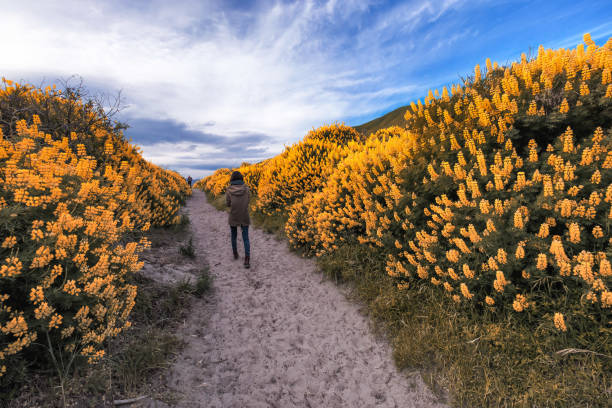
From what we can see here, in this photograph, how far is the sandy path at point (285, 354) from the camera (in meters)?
3.19

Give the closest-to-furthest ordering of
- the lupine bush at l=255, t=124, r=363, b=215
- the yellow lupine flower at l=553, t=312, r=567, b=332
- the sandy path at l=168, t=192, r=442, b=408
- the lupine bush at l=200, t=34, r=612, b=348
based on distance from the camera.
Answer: the yellow lupine flower at l=553, t=312, r=567, b=332, the lupine bush at l=200, t=34, r=612, b=348, the sandy path at l=168, t=192, r=442, b=408, the lupine bush at l=255, t=124, r=363, b=215

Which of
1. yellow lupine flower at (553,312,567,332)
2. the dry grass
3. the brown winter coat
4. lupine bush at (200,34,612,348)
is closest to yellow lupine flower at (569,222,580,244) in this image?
lupine bush at (200,34,612,348)

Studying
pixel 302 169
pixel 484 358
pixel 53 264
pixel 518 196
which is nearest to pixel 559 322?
pixel 484 358

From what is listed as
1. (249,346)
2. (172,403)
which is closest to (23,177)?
(172,403)

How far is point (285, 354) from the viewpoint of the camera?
13.1 feet

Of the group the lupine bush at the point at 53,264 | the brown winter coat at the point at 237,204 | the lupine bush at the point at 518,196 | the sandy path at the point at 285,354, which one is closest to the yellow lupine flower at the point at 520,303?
the lupine bush at the point at 518,196

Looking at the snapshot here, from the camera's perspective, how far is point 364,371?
11.7 ft

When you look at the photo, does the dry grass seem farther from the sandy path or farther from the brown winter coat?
the brown winter coat

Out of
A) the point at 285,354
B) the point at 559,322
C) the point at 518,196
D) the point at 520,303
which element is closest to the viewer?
the point at 559,322

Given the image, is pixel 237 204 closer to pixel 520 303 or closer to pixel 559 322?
pixel 520 303

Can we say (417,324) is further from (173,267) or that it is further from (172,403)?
(173,267)

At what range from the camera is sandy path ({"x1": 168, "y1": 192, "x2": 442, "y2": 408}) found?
319 centimetres

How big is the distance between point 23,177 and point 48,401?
2142 mm

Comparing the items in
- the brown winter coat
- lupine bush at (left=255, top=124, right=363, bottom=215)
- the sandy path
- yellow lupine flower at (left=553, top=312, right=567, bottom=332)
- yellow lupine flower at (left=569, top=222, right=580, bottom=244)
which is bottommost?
the sandy path
